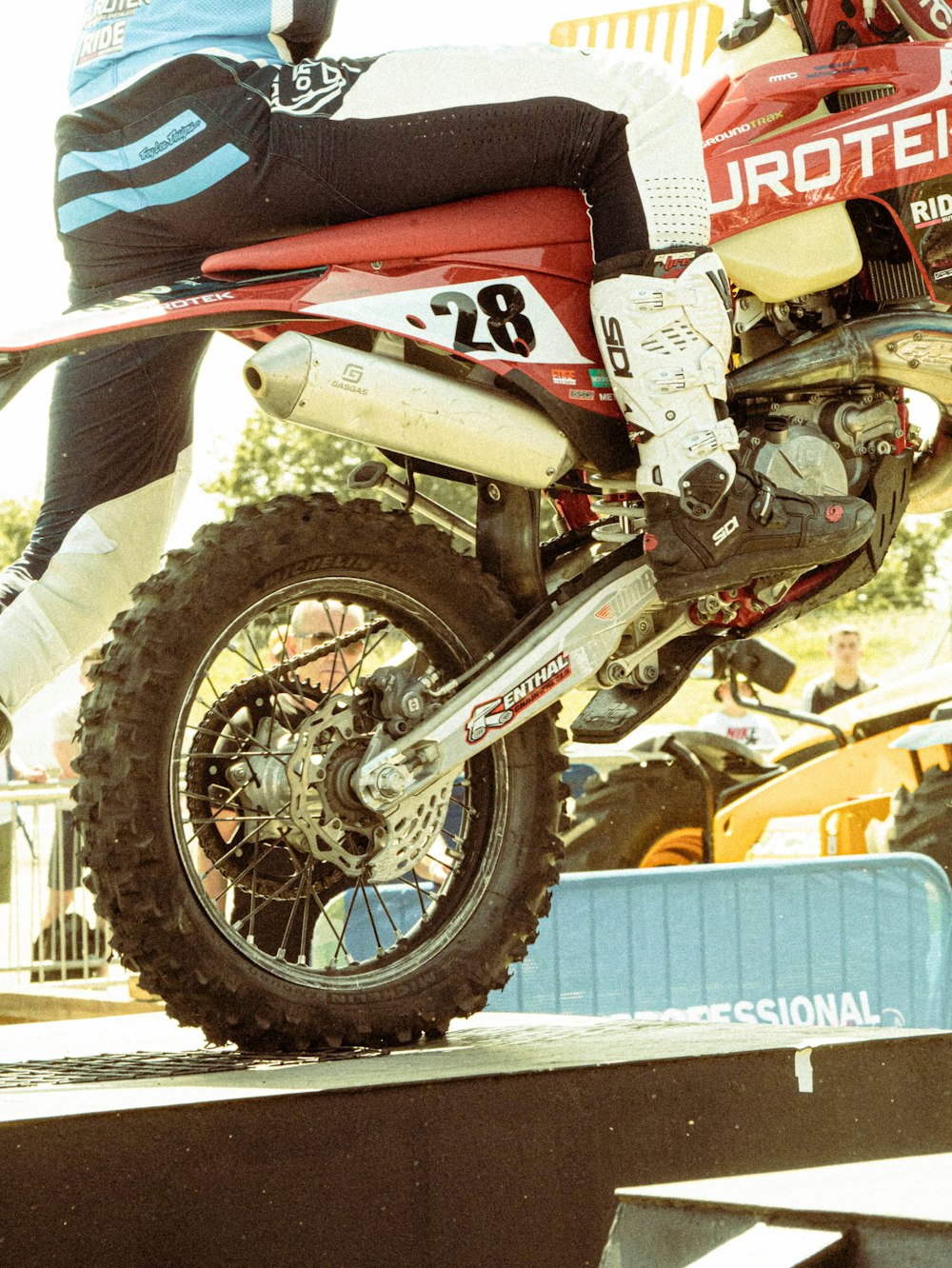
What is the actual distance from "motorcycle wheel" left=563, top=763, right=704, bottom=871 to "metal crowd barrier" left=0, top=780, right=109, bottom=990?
2.25m

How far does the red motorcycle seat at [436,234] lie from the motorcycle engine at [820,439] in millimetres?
505

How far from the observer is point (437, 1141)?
2.32 meters

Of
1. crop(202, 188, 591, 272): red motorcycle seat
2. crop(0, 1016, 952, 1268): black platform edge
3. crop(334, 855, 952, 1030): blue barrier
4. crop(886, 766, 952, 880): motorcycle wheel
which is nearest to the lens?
crop(0, 1016, 952, 1268): black platform edge

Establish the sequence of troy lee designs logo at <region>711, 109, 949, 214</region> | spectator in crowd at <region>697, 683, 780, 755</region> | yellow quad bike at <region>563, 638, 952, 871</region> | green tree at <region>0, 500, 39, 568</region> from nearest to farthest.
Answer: troy lee designs logo at <region>711, 109, 949, 214</region>, yellow quad bike at <region>563, 638, 952, 871</region>, spectator in crowd at <region>697, 683, 780, 755</region>, green tree at <region>0, 500, 39, 568</region>

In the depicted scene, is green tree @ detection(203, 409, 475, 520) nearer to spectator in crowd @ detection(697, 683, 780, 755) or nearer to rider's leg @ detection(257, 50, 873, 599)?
spectator in crowd @ detection(697, 683, 780, 755)

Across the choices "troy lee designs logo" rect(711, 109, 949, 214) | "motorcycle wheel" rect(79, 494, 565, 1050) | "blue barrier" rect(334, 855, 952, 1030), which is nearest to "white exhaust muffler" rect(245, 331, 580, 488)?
Answer: "motorcycle wheel" rect(79, 494, 565, 1050)

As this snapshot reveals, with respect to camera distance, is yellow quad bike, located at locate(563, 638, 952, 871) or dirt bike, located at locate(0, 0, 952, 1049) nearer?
dirt bike, located at locate(0, 0, 952, 1049)

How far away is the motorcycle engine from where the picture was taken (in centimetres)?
308

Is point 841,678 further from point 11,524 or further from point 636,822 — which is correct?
point 11,524

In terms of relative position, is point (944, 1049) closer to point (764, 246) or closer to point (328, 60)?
point (764, 246)

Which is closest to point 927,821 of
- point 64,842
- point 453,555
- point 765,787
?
point 765,787

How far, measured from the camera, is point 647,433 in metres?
2.87

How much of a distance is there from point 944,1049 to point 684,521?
1.05m

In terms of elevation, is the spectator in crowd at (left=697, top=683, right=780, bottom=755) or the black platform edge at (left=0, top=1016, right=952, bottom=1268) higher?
the spectator in crowd at (left=697, top=683, right=780, bottom=755)
